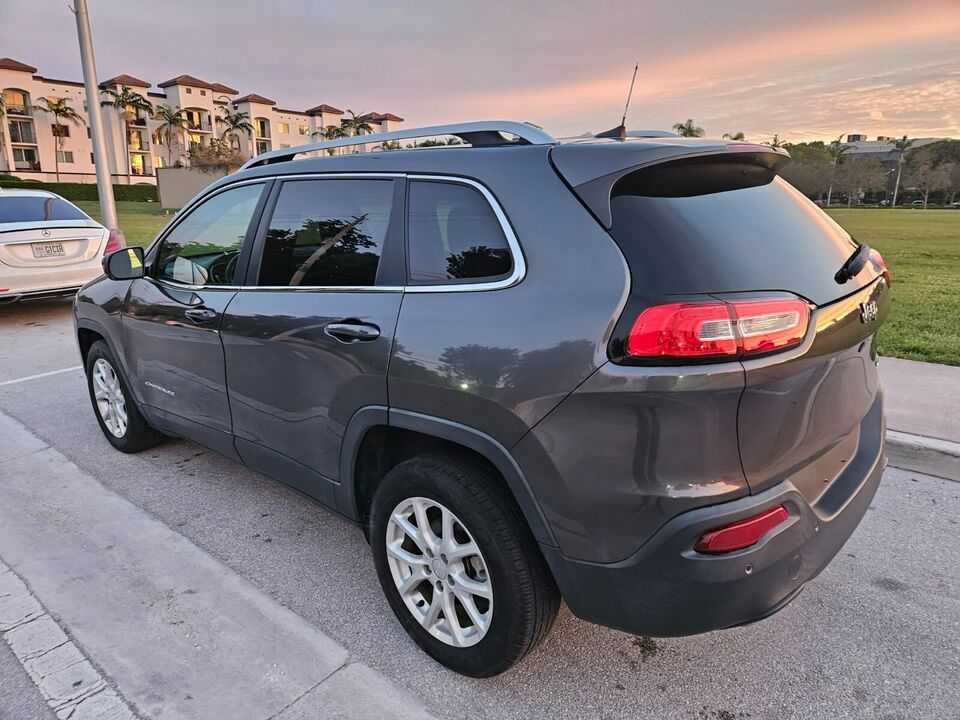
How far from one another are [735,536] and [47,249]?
8.89 meters

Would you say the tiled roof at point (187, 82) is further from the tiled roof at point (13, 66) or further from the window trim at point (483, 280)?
the window trim at point (483, 280)

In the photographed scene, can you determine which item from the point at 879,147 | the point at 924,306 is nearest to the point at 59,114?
the point at 924,306

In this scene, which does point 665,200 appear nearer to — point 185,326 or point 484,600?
point 484,600

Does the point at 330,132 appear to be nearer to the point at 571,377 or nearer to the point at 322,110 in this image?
the point at 322,110

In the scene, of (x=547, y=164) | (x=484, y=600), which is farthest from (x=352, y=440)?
(x=547, y=164)

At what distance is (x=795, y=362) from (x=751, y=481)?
349 mm

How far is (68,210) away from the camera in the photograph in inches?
357

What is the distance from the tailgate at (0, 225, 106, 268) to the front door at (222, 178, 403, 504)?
6458 mm

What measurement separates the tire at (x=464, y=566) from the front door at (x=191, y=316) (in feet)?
4.31

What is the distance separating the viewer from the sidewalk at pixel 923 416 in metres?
3.91

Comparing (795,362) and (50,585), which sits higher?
(795,362)

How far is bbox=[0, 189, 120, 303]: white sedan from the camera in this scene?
7.86 meters

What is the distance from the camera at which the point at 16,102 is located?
6016 cm

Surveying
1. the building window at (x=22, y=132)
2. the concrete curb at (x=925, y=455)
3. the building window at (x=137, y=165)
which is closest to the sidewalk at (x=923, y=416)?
the concrete curb at (x=925, y=455)
